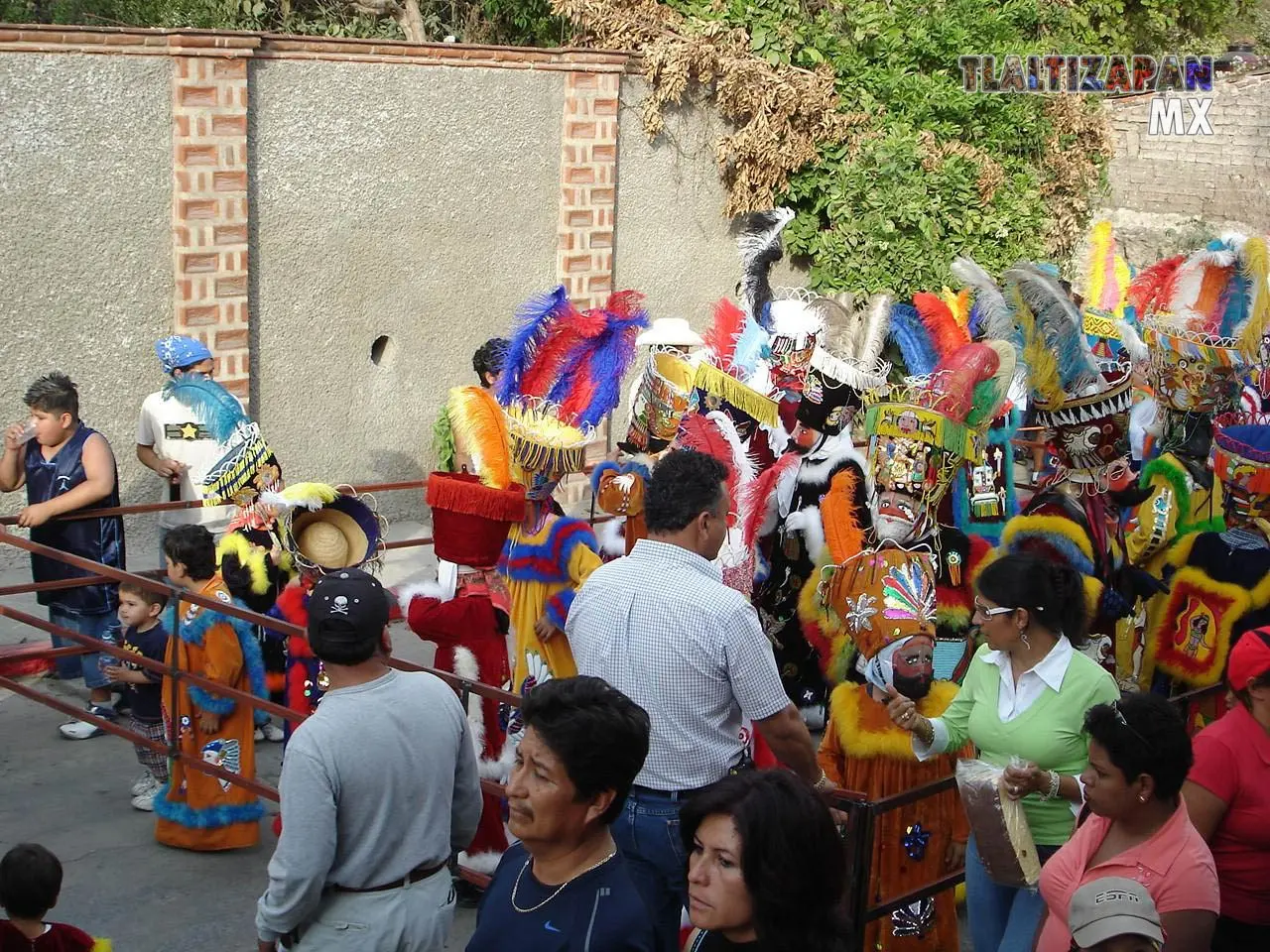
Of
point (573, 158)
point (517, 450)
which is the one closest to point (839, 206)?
point (573, 158)

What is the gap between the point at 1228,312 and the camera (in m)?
9.01

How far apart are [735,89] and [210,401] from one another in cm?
687

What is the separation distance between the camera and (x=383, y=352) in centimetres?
1129

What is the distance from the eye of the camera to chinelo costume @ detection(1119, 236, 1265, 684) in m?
7.25

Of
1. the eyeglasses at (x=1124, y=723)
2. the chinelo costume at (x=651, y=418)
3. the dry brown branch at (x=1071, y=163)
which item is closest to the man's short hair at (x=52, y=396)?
the chinelo costume at (x=651, y=418)

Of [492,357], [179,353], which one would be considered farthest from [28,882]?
[179,353]

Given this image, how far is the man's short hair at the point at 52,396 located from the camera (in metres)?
7.34

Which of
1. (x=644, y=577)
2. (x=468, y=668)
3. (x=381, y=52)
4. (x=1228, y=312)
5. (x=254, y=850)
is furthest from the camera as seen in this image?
(x=381, y=52)

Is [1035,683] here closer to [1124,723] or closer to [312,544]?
[1124,723]

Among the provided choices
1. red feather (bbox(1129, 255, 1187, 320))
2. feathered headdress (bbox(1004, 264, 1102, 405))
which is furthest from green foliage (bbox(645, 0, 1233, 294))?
feathered headdress (bbox(1004, 264, 1102, 405))

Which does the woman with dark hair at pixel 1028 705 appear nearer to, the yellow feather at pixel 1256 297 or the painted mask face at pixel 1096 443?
the painted mask face at pixel 1096 443

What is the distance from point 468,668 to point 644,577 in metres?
1.75

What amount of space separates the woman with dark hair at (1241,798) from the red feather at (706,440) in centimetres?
343

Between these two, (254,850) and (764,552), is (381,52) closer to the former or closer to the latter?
(764,552)
